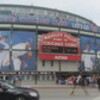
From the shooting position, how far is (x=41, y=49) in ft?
253

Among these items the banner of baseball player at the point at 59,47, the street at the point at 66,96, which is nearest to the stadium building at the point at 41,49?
the banner of baseball player at the point at 59,47

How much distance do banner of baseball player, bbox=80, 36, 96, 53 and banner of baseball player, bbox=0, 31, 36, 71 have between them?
12900 mm

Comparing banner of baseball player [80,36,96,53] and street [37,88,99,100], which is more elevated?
banner of baseball player [80,36,96,53]

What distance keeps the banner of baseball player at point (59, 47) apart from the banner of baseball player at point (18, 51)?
2.19 m

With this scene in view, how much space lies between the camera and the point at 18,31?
258 feet

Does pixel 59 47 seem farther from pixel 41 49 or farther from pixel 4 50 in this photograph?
pixel 4 50

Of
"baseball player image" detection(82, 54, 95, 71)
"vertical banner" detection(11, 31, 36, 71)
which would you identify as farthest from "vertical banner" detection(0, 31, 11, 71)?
"baseball player image" detection(82, 54, 95, 71)

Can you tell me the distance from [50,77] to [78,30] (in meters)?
13.4

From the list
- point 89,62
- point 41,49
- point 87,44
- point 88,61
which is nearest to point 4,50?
point 41,49

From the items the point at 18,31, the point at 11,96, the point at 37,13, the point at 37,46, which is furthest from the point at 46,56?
the point at 11,96

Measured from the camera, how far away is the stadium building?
251ft

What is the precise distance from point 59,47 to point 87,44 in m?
9.62

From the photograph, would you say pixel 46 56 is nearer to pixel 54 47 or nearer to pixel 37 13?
pixel 54 47

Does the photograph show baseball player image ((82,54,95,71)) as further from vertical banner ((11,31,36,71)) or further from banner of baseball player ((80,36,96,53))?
vertical banner ((11,31,36,71))
